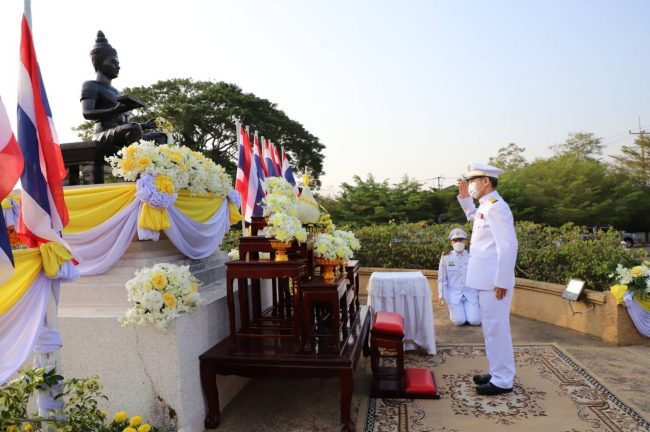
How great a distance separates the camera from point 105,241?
4090 mm

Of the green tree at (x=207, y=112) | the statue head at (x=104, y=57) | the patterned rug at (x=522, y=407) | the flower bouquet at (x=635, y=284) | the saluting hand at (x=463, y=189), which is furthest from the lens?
the green tree at (x=207, y=112)

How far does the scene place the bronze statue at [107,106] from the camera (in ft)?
16.2

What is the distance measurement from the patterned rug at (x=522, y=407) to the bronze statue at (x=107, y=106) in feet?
12.4

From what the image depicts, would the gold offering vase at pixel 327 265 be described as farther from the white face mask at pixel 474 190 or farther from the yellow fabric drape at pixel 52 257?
Answer: the yellow fabric drape at pixel 52 257

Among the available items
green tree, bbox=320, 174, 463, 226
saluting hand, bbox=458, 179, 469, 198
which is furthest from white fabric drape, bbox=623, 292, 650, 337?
green tree, bbox=320, 174, 463, 226

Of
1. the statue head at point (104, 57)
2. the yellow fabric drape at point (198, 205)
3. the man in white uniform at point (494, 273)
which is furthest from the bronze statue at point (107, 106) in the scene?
the man in white uniform at point (494, 273)

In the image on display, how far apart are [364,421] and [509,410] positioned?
1.27 m

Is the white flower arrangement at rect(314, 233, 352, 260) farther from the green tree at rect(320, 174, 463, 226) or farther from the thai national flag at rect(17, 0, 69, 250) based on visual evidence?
the green tree at rect(320, 174, 463, 226)

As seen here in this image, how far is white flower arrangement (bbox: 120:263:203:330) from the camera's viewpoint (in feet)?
10.6

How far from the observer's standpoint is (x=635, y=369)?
4.86m

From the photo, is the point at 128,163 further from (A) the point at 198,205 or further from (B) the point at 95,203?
(A) the point at 198,205

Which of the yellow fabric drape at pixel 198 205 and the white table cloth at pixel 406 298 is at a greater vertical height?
the yellow fabric drape at pixel 198 205

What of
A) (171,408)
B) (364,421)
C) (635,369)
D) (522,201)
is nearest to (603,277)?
(635,369)

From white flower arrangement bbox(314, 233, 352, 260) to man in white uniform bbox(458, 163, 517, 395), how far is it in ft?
4.39
